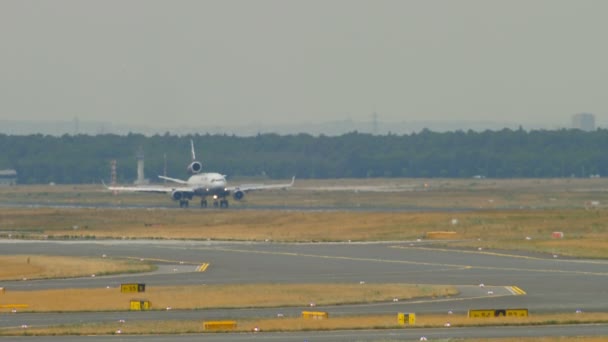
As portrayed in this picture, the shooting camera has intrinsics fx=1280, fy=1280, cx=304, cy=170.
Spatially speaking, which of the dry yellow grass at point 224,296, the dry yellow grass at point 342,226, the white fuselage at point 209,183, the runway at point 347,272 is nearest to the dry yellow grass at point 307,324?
the runway at point 347,272

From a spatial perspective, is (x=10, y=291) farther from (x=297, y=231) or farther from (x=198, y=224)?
(x=198, y=224)

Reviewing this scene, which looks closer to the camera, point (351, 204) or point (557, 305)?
point (557, 305)

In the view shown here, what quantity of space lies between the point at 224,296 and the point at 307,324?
10953mm

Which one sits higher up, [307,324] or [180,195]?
[180,195]

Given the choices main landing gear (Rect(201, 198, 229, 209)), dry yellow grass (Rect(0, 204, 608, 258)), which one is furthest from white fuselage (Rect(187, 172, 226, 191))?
dry yellow grass (Rect(0, 204, 608, 258))

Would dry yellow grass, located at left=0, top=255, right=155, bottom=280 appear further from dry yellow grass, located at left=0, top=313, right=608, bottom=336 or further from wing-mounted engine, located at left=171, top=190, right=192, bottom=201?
wing-mounted engine, located at left=171, top=190, right=192, bottom=201

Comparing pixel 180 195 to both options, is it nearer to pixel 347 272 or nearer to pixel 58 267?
pixel 58 267

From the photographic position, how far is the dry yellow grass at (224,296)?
159 feet

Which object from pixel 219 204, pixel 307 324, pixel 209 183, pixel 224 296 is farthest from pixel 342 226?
pixel 307 324

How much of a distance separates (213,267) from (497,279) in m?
16.4

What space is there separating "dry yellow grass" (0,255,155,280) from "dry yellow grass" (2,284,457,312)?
8479 millimetres

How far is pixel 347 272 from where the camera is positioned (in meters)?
63.0

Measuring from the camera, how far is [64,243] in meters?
87.8

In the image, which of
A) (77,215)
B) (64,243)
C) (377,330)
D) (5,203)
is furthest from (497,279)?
(5,203)
